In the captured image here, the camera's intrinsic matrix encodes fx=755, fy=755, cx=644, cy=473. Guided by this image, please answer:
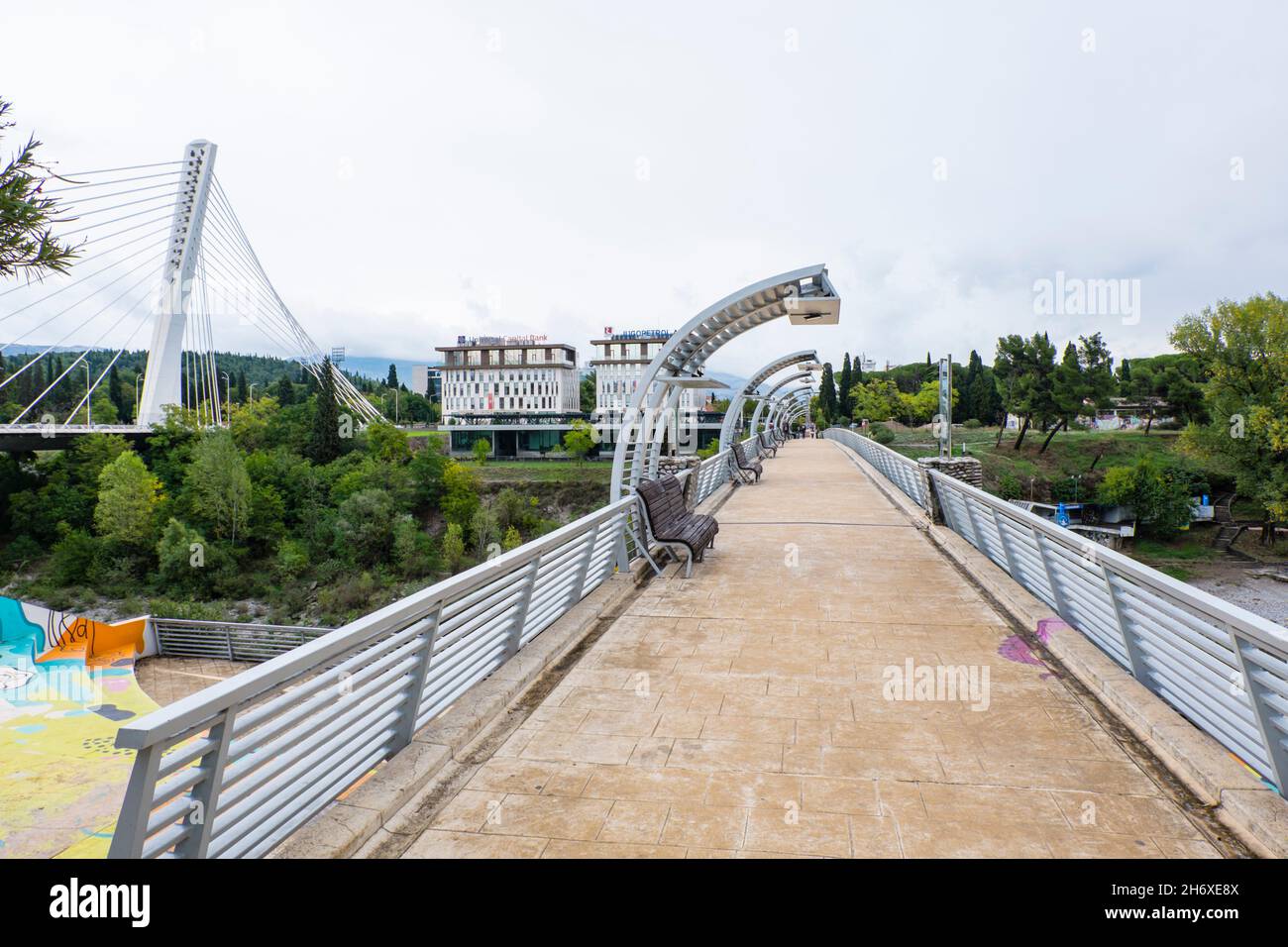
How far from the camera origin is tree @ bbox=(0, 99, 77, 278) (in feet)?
13.2

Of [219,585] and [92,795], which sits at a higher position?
[92,795]

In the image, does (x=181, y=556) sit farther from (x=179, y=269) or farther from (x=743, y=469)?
(x=743, y=469)

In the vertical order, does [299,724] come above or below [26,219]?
A: below

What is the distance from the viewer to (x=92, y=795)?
10.5 m

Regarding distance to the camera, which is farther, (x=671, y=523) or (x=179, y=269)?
(x=179, y=269)

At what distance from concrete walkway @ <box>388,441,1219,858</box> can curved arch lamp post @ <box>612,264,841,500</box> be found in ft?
8.37

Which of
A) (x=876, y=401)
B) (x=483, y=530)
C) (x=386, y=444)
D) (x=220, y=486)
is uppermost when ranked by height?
(x=876, y=401)

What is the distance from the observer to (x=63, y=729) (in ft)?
48.3

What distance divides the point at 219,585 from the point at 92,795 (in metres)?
44.1

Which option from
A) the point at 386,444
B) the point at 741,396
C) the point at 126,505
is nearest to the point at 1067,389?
the point at 741,396

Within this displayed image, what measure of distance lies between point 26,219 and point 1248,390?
44.5 meters
